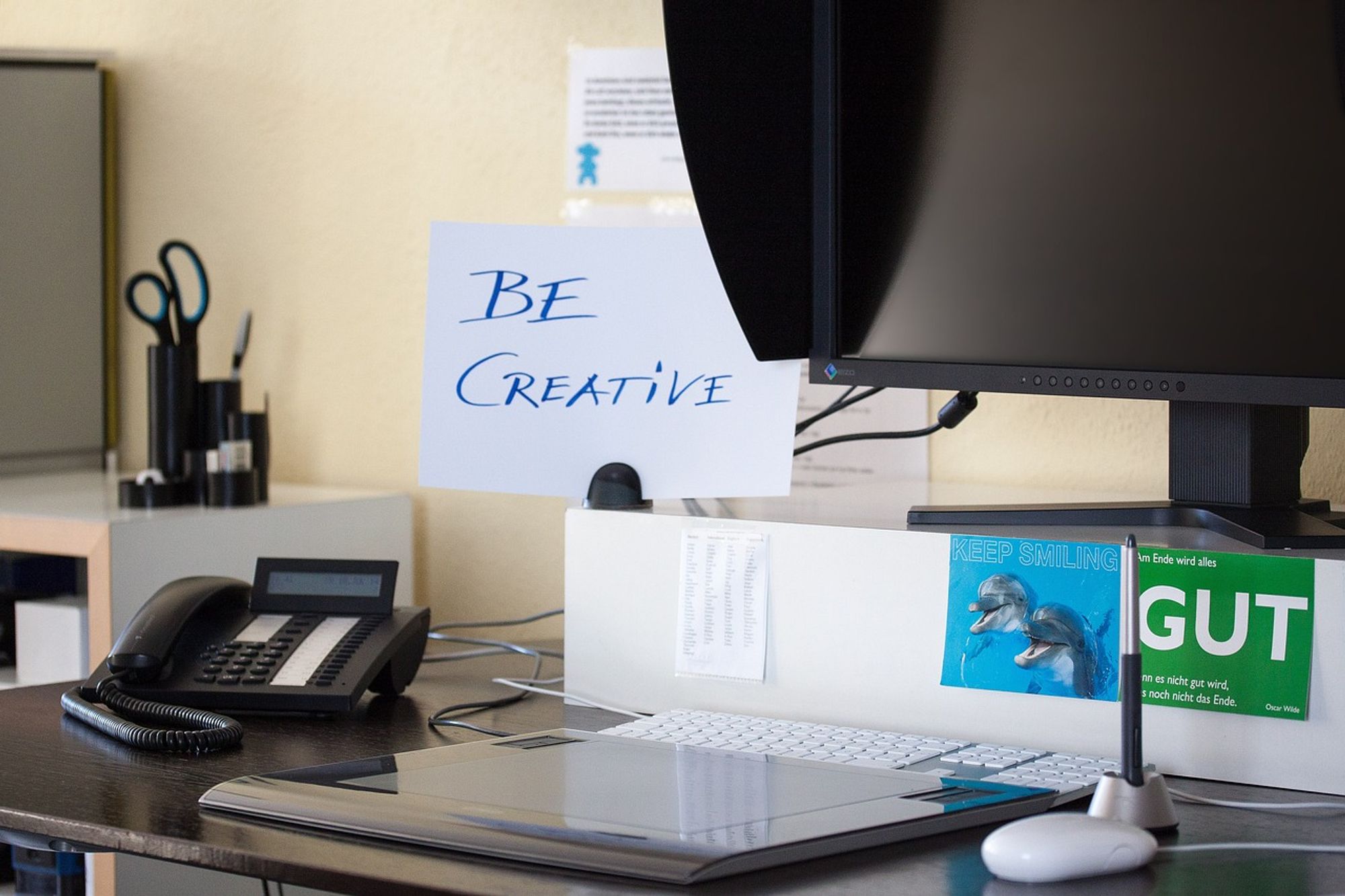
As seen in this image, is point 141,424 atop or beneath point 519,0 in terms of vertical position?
beneath

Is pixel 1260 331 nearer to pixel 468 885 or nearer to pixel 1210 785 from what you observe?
pixel 1210 785

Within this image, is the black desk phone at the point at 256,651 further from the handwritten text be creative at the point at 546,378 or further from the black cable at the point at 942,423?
the black cable at the point at 942,423

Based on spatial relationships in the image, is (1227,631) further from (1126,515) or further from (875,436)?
(875,436)

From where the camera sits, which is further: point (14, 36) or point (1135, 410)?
point (14, 36)

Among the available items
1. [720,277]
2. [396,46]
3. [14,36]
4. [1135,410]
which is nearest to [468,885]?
[720,277]

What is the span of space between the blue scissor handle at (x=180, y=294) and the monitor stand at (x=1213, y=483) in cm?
102

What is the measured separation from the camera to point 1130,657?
0.79 metres

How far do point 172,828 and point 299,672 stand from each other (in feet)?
1.00

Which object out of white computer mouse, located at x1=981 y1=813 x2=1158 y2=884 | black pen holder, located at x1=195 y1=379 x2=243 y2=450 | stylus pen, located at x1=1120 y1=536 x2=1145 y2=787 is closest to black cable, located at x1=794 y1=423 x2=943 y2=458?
stylus pen, located at x1=1120 y1=536 x2=1145 y2=787

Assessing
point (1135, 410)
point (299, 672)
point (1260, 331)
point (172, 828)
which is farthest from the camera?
point (1135, 410)

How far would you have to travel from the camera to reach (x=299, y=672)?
1.10m

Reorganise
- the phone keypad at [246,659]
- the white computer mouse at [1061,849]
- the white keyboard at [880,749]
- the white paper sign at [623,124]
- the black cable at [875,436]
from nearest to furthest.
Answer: the white computer mouse at [1061,849], the white keyboard at [880,749], the phone keypad at [246,659], the black cable at [875,436], the white paper sign at [623,124]

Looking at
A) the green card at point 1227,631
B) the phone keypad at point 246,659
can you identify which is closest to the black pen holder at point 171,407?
the phone keypad at point 246,659

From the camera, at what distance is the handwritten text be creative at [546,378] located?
3.70 ft
